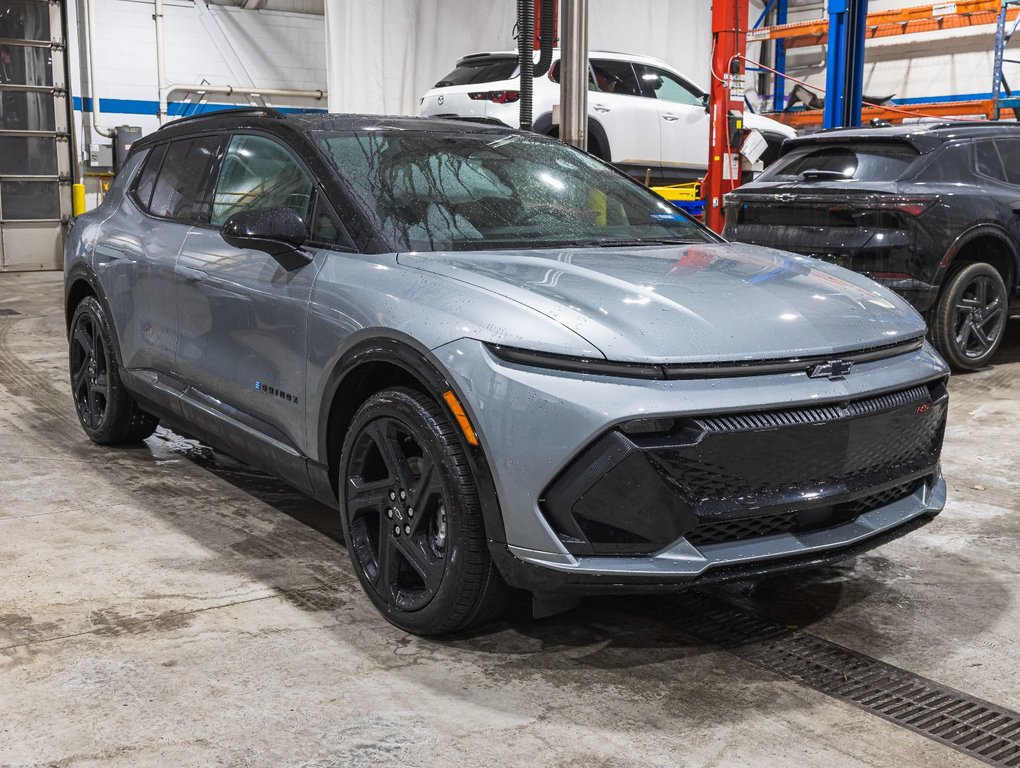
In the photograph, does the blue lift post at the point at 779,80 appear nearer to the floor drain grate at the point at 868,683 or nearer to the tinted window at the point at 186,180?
the tinted window at the point at 186,180

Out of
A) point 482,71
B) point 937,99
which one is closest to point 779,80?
point 937,99

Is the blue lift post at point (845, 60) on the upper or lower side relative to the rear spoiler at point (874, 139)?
upper

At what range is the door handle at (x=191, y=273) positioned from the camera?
4113 mm

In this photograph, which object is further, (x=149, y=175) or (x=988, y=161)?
(x=988, y=161)

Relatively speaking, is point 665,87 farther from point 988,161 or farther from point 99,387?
point 99,387

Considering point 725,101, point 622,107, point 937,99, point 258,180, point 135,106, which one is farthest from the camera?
point 937,99

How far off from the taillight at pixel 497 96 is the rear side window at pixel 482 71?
0.17 m

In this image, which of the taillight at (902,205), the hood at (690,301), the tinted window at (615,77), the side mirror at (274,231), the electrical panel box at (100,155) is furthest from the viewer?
the electrical panel box at (100,155)

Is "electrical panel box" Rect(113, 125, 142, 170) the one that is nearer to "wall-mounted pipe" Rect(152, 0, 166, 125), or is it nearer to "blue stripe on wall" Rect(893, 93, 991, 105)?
"wall-mounted pipe" Rect(152, 0, 166, 125)

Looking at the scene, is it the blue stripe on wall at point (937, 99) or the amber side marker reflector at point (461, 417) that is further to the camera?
the blue stripe on wall at point (937, 99)

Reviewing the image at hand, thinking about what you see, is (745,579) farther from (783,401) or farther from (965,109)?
(965,109)

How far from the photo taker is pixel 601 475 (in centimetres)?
268

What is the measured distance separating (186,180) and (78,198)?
1245 cm

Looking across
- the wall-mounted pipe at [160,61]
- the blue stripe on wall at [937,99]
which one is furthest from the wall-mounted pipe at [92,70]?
the blue stripe on wall at [937,99]
